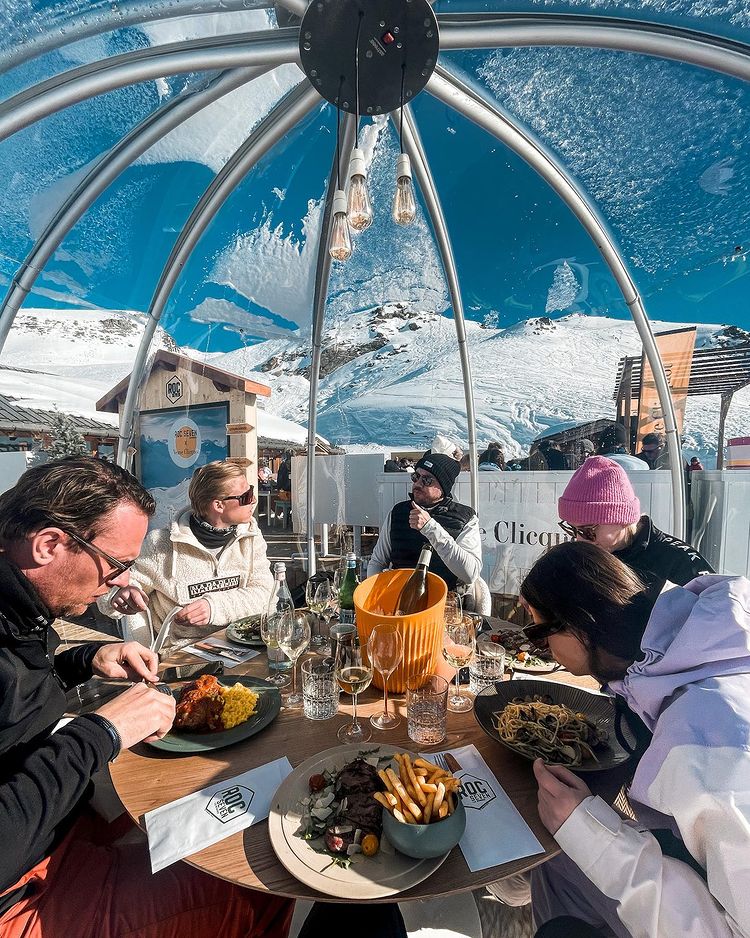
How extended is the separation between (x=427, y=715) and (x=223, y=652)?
4.30ft

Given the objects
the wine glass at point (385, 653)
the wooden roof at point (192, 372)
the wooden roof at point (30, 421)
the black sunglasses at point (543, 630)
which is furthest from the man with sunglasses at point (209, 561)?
the wooden roof at point (30, 421)

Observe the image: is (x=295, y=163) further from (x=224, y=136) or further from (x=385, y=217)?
(x=385, y=217)

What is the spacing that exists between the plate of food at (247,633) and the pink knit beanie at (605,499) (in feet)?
7.38

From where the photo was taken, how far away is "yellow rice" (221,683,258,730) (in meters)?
1.54

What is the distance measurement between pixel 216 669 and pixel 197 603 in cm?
78

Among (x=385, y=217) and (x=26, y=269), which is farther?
(x=385, y=217)

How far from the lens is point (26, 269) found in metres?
3.77

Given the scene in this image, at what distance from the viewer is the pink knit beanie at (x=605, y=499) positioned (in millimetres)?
2623

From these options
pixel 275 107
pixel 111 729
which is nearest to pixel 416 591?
pixel 111 729

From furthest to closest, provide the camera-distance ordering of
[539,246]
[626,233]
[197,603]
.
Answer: [539,246] < [626,233] < [197,603]

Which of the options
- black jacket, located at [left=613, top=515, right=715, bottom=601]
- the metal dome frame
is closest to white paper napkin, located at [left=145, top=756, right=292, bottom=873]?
black jacket, located at [left=613, top=515, right=715, bottom=601]

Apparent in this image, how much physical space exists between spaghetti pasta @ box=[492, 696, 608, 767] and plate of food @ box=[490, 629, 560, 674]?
0.47 m

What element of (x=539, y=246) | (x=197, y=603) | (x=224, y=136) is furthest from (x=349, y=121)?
(x=197, y=603)

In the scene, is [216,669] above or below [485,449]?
below
